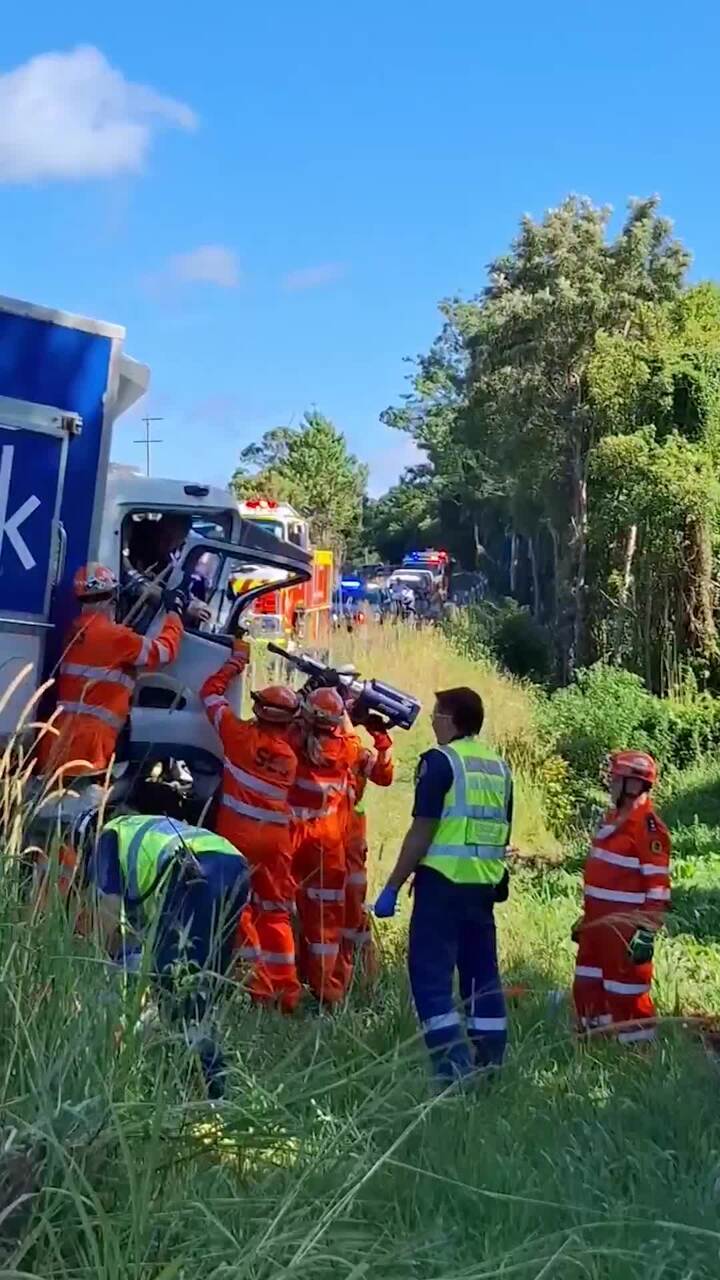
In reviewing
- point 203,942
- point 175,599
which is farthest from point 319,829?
point 203,942

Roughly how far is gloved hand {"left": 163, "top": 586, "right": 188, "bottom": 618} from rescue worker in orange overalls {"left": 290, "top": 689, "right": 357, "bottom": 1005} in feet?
3.38

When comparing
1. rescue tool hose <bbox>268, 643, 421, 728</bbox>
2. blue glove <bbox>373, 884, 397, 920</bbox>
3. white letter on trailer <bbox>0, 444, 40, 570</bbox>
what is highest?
white letter on trailer <bbox>0, 444, 40, 570</bbox>

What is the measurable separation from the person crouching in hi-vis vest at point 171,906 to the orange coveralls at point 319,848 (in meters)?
2.16

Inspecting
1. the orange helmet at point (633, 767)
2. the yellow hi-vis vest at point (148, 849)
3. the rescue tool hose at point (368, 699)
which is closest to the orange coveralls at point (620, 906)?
the orange helmet at point (633, 767)

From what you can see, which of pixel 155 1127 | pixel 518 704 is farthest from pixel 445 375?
pixel 155 1127

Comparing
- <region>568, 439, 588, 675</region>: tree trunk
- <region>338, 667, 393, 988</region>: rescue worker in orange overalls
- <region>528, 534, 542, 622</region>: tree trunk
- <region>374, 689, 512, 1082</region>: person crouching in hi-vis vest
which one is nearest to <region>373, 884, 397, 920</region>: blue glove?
<region>374, 689, 512, 1082</region>: person crouching in hi-vis vest

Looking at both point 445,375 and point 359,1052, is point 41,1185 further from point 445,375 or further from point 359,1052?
point 445,375

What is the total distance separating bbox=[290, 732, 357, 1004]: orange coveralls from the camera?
721 centimetres

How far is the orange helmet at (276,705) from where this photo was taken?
7.00 m

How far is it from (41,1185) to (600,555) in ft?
71.2

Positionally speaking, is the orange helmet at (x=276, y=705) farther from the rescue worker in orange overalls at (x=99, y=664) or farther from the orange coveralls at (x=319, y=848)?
the rescue worker in orange overalls at (x=99, y=664)

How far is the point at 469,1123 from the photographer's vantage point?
4539mm

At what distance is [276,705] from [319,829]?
71cm

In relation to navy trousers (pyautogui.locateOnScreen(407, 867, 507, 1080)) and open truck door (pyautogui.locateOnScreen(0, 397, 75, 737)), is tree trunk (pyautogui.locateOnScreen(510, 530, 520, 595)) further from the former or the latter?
navy trousers (pyautogui.locateOnScreen(407, 867, 507, 1080))
